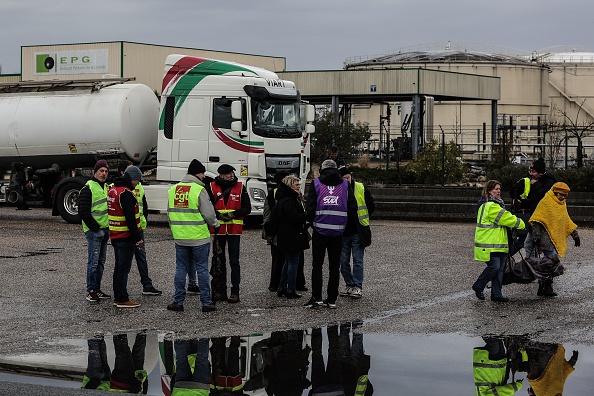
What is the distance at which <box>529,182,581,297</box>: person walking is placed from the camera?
13.9 m

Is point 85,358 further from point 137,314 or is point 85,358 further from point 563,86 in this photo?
point 563,86

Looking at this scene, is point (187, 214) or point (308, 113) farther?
point (308, 113)

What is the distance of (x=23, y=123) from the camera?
1037 inches

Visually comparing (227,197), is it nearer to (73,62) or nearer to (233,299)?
(233,299)

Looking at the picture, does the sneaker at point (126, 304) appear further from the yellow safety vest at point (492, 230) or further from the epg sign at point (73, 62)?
the epg sign at point (73, 62)

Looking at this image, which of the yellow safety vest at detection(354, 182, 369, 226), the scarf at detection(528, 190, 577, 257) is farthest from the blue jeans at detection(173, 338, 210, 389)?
the scarf at detection(528, 190, 577, 257)

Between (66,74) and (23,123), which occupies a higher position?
(66,74)

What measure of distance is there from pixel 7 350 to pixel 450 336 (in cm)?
459

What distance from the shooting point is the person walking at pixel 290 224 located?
13.5 meters

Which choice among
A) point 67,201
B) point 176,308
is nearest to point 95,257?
point 176,308

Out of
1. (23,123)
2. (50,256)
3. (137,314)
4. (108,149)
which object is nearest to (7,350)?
(137,314)

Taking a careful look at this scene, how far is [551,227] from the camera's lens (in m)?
13.9

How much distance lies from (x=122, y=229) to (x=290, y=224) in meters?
2.16

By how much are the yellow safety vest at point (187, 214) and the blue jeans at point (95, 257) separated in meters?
1.53
